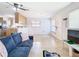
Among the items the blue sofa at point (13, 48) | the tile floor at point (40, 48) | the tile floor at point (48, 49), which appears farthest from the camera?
the tile floor at point (40, 48)

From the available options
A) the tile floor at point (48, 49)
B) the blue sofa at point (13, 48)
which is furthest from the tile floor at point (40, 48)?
the blue sofa at point (13, 48)

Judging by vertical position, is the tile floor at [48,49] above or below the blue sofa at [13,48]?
below

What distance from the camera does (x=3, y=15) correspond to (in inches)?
249

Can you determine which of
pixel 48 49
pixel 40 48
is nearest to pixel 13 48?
pixel 48 49

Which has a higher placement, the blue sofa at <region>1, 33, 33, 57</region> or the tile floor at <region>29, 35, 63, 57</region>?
the blue sofa at <region>1, 33, 33, 57</region>

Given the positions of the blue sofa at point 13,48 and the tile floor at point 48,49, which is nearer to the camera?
the blue sofa at point 13,48

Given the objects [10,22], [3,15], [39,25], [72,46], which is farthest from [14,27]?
[72,46]

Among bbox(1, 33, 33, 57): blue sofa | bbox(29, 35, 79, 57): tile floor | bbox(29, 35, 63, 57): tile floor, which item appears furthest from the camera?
bbox(29, 35, 63, 57): tile floor

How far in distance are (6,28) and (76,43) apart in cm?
427

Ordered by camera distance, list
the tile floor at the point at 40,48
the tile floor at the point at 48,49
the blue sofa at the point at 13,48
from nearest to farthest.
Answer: the blue sofa at the point at 13,48
the tile floor at the point at 48,49
the tile floor at the point at 40,48

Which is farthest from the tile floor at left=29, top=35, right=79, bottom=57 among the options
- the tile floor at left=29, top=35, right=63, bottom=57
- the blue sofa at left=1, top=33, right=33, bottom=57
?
the blue sofa at left=1, top=33, right=33, bottom=57

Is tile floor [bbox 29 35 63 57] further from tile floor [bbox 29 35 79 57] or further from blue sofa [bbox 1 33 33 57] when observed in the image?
blue sofa [bbox 1 33 33 57]

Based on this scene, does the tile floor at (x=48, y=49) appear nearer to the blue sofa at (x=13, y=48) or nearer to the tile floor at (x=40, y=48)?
the tile floor at (x=40, y=48)

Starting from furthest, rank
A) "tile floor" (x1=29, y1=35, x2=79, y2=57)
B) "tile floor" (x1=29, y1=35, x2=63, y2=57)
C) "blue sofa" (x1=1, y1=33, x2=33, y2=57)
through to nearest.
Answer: "tile floor" (x1=29, y1=35, x2=63, y2=57), "tile floor" (x1=29, y1=35, x2=79, y2=57), "blue sofa" (x1=1, y1=33, x2=33, y2=57)
